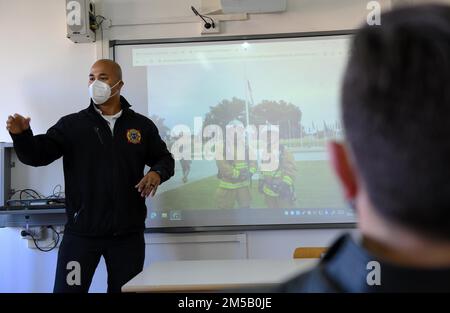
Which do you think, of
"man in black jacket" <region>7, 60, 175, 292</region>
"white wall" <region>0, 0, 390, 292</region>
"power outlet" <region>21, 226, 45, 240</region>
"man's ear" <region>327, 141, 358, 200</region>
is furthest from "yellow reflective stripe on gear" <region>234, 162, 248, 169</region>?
"man's ear" <region>327, 141, 358, 200</region>

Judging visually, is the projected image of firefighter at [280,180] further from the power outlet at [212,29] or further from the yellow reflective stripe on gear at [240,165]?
the power outlet at [212,29]

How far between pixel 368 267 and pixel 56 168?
3232 millimetres

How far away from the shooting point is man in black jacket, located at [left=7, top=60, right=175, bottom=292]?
245 centimetres

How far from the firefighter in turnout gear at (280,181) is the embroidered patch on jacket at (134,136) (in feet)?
3.44

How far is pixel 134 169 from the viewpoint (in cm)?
263

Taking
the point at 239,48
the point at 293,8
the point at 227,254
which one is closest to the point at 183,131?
the point at 239,48

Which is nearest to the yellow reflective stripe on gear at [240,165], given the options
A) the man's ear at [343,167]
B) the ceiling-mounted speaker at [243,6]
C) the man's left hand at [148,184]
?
the man's left hand at [148,184]

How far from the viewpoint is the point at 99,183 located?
2549 millimetres

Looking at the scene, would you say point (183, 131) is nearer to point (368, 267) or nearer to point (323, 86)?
point (323, 86)

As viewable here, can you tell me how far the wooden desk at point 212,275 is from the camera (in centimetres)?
177

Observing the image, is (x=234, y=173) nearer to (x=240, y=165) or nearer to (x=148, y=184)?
(x=240, y=165)

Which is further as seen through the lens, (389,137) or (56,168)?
(56,168)

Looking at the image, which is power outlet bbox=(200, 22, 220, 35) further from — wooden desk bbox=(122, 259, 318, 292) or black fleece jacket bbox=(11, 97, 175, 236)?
wooden desk bbox=(122, 259, 318, 292)

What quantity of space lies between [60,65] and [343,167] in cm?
334
